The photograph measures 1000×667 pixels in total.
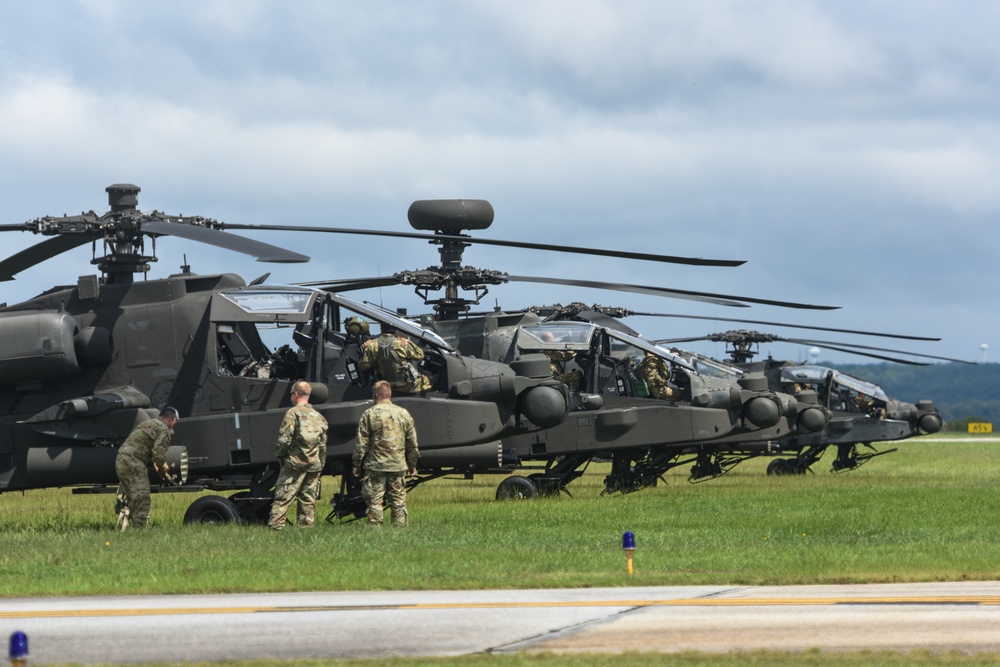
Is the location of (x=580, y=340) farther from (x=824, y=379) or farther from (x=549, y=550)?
(x=824, y=379)

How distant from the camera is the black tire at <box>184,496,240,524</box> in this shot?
17250mm

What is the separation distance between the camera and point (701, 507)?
20188mm

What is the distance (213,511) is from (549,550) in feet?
16.7

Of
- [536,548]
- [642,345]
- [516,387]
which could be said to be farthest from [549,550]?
[642,345]

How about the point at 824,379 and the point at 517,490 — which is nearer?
the point at 517,490

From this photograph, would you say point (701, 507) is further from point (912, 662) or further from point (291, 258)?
point (912, 662)

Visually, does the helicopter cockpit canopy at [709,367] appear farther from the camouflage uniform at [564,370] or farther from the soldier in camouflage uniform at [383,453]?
the soldier in camouflage uniform at [383,453]

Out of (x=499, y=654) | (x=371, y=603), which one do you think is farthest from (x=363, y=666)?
(x=371, y=603)

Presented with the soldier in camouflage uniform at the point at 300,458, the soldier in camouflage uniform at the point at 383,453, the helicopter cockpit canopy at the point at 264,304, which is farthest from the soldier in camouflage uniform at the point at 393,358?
the soldier in camouflage uniform at the point at 300,458

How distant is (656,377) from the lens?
23891 millimetres

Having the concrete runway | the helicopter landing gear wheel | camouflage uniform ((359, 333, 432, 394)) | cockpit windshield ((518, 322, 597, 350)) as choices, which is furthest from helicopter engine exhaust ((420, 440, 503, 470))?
the concrete runway

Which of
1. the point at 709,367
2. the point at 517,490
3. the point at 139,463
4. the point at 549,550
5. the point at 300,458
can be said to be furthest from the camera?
the point at 709,367

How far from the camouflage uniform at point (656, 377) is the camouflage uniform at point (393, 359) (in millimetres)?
7029

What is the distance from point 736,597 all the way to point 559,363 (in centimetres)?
1244
